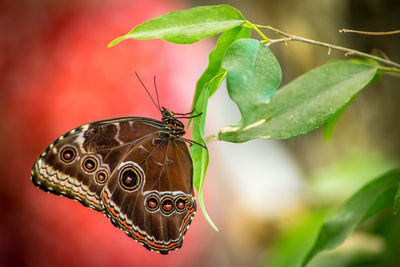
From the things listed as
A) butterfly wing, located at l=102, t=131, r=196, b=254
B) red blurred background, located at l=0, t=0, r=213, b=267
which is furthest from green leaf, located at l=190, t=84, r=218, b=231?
red blurred background, located at l=0, t=0, r=213, b=267

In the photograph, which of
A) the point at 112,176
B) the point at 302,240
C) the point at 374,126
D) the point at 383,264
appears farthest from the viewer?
the point at 374,126

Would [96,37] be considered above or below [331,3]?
below

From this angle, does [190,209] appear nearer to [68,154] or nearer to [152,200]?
[152,200]

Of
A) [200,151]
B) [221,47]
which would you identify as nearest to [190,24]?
[221,47]

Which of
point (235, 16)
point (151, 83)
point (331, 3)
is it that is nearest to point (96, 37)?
point (151, 83)

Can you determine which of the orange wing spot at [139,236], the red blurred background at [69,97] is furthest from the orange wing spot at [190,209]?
the red blurred background at [69,97]

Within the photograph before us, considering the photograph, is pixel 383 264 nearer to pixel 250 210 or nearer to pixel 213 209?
pixel 250 210

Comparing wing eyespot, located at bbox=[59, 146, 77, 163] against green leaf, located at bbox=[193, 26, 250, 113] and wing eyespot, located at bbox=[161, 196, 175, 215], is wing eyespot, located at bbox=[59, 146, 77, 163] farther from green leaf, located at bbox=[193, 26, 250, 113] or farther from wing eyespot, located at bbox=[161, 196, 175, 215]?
green leaf, located at bbox=[193, 26, 250, 113]

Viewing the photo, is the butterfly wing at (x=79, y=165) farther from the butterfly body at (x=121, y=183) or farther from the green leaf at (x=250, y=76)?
the green leaf at (x=250, y=76)
